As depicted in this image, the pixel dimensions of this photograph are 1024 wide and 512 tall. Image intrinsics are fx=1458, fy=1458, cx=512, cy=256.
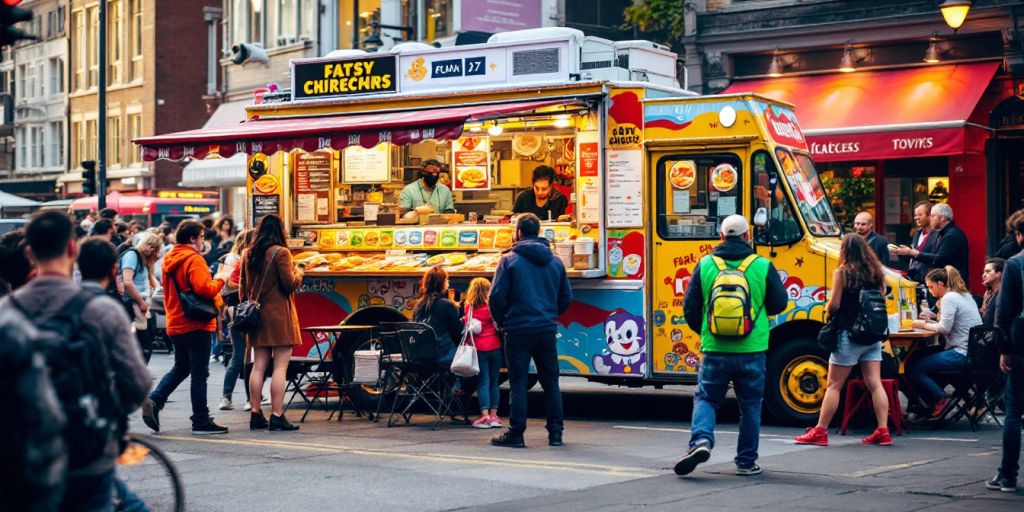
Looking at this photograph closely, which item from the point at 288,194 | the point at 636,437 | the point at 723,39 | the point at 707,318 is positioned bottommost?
the point at 636,437

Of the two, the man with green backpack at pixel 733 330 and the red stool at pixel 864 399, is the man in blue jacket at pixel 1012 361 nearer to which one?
the man with green backpack at pixel 733 330

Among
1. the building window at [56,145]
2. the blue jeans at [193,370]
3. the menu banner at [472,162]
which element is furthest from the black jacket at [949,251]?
the building window at [56,145]

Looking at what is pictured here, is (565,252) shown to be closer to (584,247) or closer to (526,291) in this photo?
(584,247)

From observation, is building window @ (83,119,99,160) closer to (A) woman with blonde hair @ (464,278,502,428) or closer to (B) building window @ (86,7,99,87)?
(B) building window @ (86,7,99,87)

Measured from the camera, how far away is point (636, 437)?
1182 centimetres

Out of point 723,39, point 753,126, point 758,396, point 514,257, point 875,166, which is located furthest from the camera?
point 723,39

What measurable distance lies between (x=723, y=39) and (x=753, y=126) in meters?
10.1

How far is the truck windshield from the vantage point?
41.1 feet

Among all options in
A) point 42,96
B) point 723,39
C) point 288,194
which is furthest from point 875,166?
point 42,96

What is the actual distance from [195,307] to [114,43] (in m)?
37.6

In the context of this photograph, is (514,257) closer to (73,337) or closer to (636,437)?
(636,437)

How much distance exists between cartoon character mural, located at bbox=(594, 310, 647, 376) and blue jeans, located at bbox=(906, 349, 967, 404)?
2300 millimetres

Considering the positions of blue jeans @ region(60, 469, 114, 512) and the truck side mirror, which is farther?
the truck side mirror

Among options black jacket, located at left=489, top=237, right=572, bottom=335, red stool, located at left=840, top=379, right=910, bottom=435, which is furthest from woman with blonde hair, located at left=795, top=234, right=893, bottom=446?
black jacket, located at left=489, top=237, right=572, bottom=335
